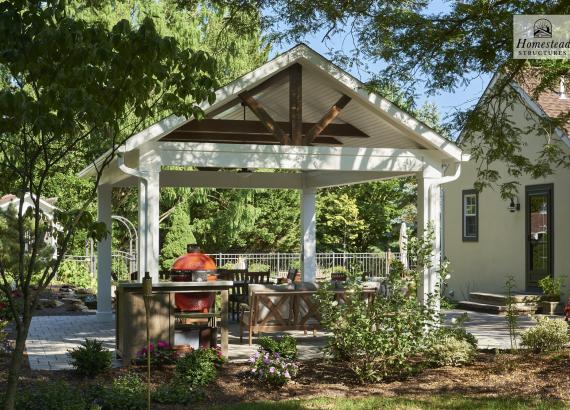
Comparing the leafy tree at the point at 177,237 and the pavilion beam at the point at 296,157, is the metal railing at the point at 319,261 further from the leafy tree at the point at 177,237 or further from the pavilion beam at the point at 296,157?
the pavilion beam at the point at 296,157

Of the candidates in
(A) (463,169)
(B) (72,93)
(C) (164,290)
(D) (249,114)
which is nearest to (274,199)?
(A) (463,169)

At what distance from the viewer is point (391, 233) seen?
35.8m

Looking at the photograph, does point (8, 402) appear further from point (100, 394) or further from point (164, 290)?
point (164, 290)

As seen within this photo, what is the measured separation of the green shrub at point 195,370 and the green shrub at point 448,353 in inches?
108

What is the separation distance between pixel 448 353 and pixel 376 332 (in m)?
1.18

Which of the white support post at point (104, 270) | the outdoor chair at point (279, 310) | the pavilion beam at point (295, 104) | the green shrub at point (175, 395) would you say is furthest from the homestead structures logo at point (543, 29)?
the white support post at point (104, 270)

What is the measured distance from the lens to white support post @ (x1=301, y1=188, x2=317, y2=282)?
1675 centimetres

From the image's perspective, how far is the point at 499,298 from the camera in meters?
17.4

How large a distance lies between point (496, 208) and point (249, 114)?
26.5 ft

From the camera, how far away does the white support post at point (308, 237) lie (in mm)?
16750

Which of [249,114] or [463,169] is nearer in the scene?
[249,114]


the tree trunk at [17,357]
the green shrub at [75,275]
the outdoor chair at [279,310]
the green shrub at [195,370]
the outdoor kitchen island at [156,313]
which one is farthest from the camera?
the green shrub at [75,275]

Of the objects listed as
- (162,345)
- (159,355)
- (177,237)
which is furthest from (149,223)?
(177,237)

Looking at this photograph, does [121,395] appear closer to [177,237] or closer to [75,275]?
[75,275]
